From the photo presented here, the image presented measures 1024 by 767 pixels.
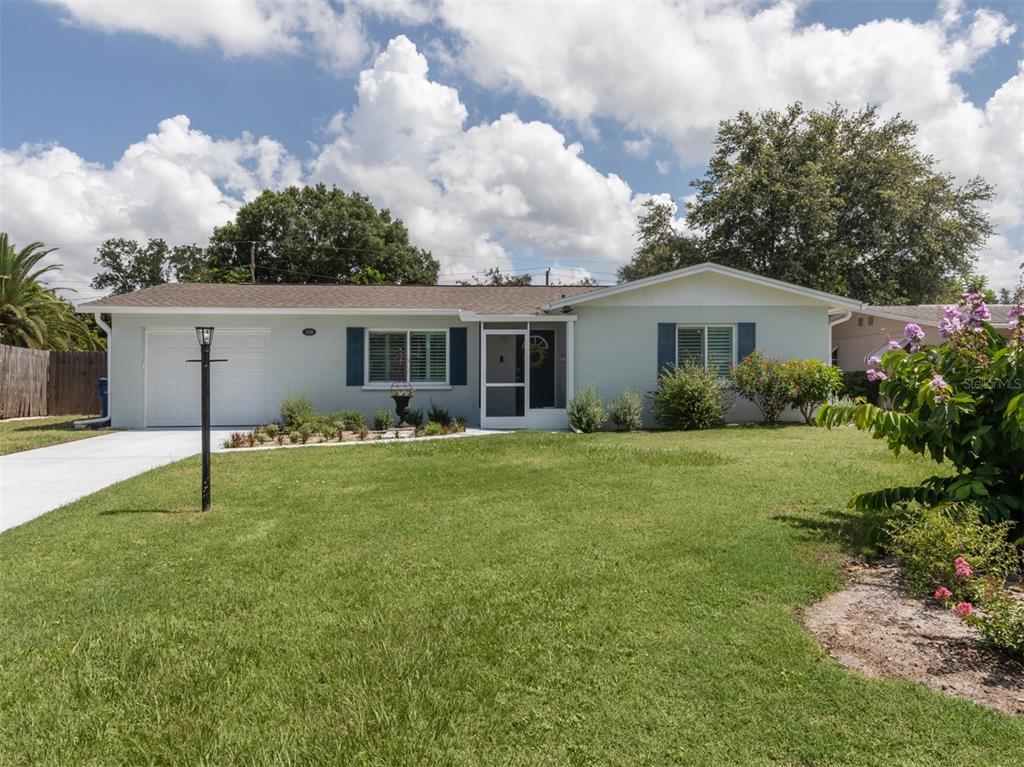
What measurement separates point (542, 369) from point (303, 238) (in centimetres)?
2574

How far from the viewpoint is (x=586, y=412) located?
39.2 feet

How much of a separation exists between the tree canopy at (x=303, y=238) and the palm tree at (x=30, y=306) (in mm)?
15105

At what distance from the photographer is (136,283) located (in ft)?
144

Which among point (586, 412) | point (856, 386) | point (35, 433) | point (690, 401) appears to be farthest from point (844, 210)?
point (35, 433)

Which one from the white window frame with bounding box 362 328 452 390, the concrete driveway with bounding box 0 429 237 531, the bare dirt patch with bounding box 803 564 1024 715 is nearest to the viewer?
the bare dirt patch with bounding box 803 564 1024 715

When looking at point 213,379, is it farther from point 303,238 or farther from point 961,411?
point 303,238

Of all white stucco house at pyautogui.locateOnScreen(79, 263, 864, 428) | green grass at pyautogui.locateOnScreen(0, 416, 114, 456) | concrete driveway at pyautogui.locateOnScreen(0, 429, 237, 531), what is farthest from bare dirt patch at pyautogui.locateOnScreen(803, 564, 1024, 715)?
green grass at pyautogui.locateOnScreen(0, 416, 114, 456)

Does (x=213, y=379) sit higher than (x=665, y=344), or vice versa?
(x=665, y=344)

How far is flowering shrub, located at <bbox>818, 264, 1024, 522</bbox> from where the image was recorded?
395 centimetres

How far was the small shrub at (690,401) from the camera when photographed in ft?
39.8

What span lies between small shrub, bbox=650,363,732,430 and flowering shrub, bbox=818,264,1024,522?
7.51 metres

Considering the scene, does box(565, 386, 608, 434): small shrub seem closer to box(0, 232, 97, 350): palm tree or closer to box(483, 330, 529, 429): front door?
box(483, 330, 529, 429): front door

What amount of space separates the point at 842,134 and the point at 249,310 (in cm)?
2793

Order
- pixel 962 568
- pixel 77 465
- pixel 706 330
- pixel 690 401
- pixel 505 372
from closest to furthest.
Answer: pixel 962 568 → pixel 77 465 → pixel 690 401 → pixel 706 330 → pixel 505 372
